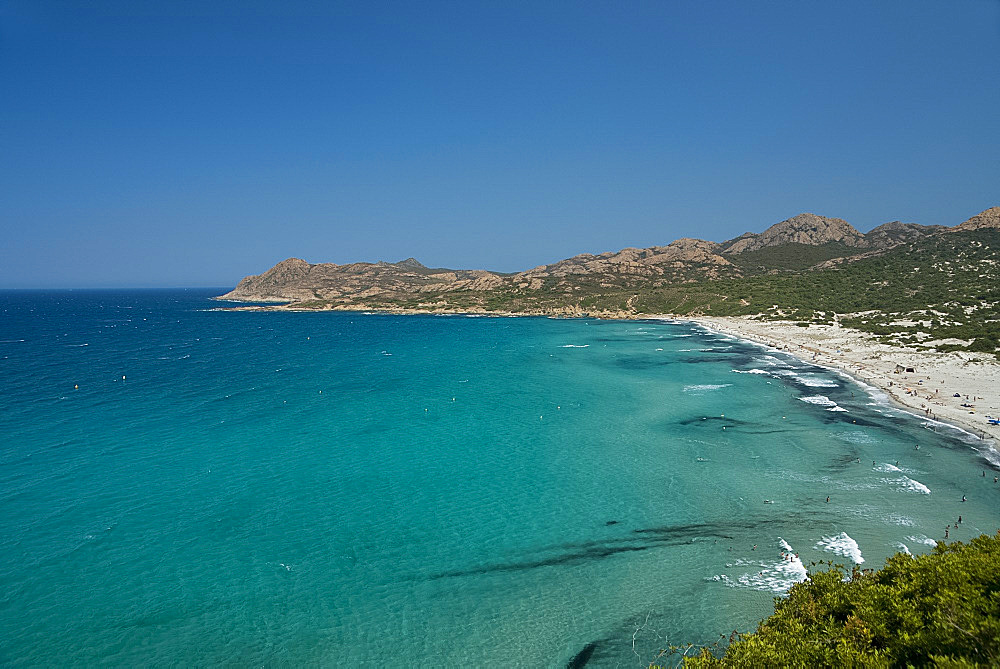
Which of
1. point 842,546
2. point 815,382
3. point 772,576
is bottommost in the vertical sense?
point 772,576

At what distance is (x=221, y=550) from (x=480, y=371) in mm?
62960

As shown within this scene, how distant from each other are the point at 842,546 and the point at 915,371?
2566 inches

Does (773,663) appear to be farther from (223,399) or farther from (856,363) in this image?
(856,363)

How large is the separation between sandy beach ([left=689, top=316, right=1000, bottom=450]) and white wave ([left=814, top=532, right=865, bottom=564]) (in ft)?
97.1

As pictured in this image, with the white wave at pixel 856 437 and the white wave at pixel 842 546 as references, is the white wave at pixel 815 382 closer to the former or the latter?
→ the white wave at pixel 856 437

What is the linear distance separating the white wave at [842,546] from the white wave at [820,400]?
3787cm

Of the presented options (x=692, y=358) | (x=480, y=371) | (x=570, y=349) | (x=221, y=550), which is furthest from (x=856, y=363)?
(x=221, y=550)

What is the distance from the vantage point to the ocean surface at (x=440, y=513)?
25.1 m

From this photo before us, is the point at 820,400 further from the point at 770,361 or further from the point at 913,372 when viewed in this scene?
the point at 770,361

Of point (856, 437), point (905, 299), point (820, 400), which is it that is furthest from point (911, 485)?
point (905, 299)

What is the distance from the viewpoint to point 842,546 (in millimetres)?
31672

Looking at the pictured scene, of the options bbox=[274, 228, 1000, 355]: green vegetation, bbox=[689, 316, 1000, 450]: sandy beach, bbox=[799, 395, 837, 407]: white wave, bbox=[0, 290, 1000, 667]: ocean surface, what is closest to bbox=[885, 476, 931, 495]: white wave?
bbox=[0, 290, 1000, 667]: ocean surface

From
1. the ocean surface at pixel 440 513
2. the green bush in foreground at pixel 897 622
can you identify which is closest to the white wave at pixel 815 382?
the ocean surface at pixel 440 513

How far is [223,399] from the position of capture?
232 ft
